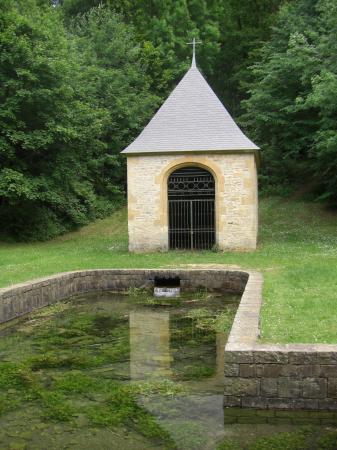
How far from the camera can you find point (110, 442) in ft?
13.9

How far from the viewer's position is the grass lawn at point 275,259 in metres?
6.30

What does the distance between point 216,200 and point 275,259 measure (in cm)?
339

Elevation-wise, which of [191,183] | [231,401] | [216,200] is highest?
[191,183]

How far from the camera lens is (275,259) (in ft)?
43.1

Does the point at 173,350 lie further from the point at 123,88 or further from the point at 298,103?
the point at 123,88

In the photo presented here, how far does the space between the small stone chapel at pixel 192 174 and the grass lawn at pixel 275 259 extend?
0.81 metres

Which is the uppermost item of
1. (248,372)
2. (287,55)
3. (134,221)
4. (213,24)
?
(213,24)

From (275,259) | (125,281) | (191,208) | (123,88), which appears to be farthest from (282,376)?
(123,88)

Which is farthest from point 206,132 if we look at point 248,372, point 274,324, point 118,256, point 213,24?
point 213,24

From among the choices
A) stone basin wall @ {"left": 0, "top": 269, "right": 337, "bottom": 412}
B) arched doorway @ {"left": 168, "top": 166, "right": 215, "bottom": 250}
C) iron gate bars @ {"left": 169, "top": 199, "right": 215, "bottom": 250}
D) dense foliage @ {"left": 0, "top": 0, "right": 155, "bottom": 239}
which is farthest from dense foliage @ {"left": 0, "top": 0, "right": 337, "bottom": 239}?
stone basin wall @ {"left": 0, "top": 269, "right": 337, "bottom": 412}

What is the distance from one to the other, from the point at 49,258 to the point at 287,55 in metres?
14.6

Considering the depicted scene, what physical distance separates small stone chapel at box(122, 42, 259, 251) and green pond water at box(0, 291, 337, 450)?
675cm

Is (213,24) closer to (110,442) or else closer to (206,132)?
(206,132)

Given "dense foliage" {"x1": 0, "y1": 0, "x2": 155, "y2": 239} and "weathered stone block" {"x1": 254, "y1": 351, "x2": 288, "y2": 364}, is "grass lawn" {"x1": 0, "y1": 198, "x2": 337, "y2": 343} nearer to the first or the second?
"weathered stone block" {"x1": 254, "y1": 351, "x2": 288, "y2": 364}
